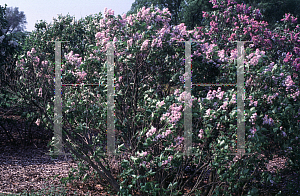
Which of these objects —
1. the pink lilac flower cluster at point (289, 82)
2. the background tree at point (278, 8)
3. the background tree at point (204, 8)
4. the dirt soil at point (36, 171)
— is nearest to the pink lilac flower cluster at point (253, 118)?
the pink lilac flower cluster at point (289, 82)

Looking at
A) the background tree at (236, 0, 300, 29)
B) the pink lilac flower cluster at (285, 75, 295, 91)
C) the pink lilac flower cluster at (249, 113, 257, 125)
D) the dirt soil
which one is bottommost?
the dirt soil

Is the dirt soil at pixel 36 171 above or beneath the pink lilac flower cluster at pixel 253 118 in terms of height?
beneath

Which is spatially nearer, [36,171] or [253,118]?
[253,118]

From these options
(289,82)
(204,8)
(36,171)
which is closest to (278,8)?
(204,8)

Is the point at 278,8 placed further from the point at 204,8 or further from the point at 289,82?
the point at 289,82

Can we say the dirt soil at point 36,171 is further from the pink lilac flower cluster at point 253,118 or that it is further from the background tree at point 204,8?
the background tree at point 204,8

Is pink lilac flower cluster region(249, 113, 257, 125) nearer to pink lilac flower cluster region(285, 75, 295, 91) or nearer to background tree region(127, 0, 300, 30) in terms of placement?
pink lilac flower cluster region(285, 75, 295, 91)

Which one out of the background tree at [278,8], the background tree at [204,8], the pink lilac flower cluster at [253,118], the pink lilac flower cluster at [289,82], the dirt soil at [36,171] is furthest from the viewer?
the background tree at [278,8]

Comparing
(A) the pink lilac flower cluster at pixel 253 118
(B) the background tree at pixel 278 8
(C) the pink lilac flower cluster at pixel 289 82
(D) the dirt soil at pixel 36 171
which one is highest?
(B) the background tree at pixel 278 8


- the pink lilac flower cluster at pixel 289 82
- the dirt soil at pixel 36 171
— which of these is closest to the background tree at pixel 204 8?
the dirt soil at pixel 36 171

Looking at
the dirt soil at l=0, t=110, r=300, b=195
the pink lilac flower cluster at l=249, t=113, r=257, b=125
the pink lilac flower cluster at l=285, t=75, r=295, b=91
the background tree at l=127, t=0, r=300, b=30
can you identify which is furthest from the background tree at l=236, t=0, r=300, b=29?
the pink lilac flower cluster at l=249, t=113, r=257, b=125

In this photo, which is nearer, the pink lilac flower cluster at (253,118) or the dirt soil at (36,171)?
the pink lilac flower cluster at (253,118)

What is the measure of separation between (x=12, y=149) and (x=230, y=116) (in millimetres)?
4872

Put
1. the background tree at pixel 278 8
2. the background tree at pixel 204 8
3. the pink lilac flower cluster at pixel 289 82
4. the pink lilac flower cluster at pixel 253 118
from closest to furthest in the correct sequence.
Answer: the pink lilac flower cluster at pixel 253 118, the pink lilac flower cluster at pixel 289 82, the background tree at pixel 204 8, the background tree at pixel 278 8
